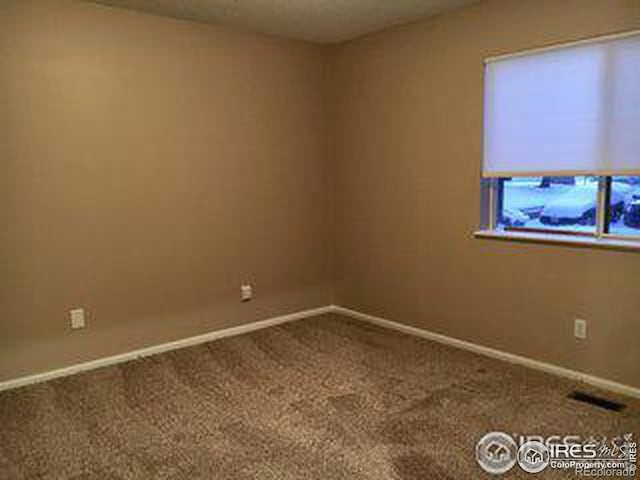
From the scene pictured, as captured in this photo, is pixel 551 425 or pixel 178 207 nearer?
pixel 551 425

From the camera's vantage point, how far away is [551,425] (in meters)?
2.66

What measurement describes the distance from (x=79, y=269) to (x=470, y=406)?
2.60 meters

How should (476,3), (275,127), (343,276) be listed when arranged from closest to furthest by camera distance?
(476,3) < (275,127) < (343,276)

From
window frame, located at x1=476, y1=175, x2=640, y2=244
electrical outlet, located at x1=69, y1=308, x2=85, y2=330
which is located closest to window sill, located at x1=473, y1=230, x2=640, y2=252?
window frame, located at x1=476, y1=175, x2=640, y2=244

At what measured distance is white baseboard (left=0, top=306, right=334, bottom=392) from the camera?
3307 millimetres

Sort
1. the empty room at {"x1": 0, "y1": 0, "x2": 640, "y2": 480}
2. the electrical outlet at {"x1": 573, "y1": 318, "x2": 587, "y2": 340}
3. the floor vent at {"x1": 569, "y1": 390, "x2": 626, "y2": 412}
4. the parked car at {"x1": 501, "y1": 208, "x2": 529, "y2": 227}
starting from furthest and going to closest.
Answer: the parked car at {"x1": 501, "y1": 208, "x2": 529, "y2": 227} < the electrical outlet at {"x1": 573, "y1": 318, "x2": 587, "y2": 340} < the floor vent at {"x1": 569, "y1": 390, "x2": 626, "y2": 412} < the empty room at {"x1": 0, "y1": 0, "x2": 640, "y2": 480}

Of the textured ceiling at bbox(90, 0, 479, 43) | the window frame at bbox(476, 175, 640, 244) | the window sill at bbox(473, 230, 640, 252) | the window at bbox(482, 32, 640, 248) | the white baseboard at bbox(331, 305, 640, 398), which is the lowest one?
the white baseboard at bbox(331, 305, 640, 398)

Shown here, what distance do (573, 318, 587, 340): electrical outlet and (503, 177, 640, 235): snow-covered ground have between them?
57 centimetres

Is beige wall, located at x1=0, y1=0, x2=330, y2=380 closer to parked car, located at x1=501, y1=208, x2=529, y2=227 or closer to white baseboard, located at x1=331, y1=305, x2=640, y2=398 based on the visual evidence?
white baseboard, located at x1=331, y1=305, x2=640, y2=398

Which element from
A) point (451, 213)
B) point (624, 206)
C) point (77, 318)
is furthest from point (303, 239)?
point (624, 206)

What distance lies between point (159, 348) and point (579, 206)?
10.0ft

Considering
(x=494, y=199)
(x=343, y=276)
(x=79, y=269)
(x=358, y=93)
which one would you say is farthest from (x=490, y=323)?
(x=79, y=269)

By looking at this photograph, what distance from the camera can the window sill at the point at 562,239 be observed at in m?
2.97

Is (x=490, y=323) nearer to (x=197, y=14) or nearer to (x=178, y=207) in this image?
(x=178, y=207)
